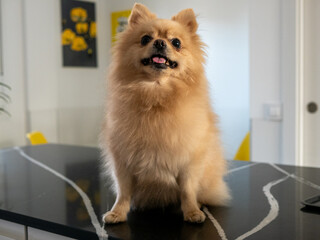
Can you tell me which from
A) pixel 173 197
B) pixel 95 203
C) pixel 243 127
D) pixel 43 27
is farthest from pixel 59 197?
pixel 43 27

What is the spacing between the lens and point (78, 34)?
16.5 ft

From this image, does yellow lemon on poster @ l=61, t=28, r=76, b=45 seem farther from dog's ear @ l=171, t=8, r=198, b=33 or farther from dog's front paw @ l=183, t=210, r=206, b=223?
dog's front paw @ l=183, t=210, r=206, b=223

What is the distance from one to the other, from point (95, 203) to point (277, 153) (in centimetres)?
220

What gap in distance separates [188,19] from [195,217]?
0.47 m

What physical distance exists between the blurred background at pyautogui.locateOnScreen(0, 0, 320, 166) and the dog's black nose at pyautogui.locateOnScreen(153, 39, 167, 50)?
1.39m

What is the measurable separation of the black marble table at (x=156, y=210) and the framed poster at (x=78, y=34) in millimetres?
3491

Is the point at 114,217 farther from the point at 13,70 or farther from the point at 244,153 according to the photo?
the point at 13,70

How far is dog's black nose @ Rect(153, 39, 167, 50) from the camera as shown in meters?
0.86

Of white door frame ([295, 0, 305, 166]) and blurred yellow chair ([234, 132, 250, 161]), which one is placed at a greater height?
white door frame ([295, 0, 305, 166])

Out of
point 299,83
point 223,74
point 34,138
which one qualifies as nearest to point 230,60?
point 223,74

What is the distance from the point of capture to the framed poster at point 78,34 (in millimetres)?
4871

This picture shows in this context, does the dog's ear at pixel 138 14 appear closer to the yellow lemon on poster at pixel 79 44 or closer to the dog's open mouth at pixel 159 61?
the dog's open mouth at pixel 159 61

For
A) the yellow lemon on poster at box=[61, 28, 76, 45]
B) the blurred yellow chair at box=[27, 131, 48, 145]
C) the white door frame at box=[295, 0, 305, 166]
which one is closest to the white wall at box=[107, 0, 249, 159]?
the white door frame at box=[295, 0, 305, 166]

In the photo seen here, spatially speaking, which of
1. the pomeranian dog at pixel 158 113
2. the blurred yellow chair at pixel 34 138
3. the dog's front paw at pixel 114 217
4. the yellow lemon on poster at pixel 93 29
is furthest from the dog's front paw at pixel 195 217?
the yellow lemon on poster at pixel 93 29
